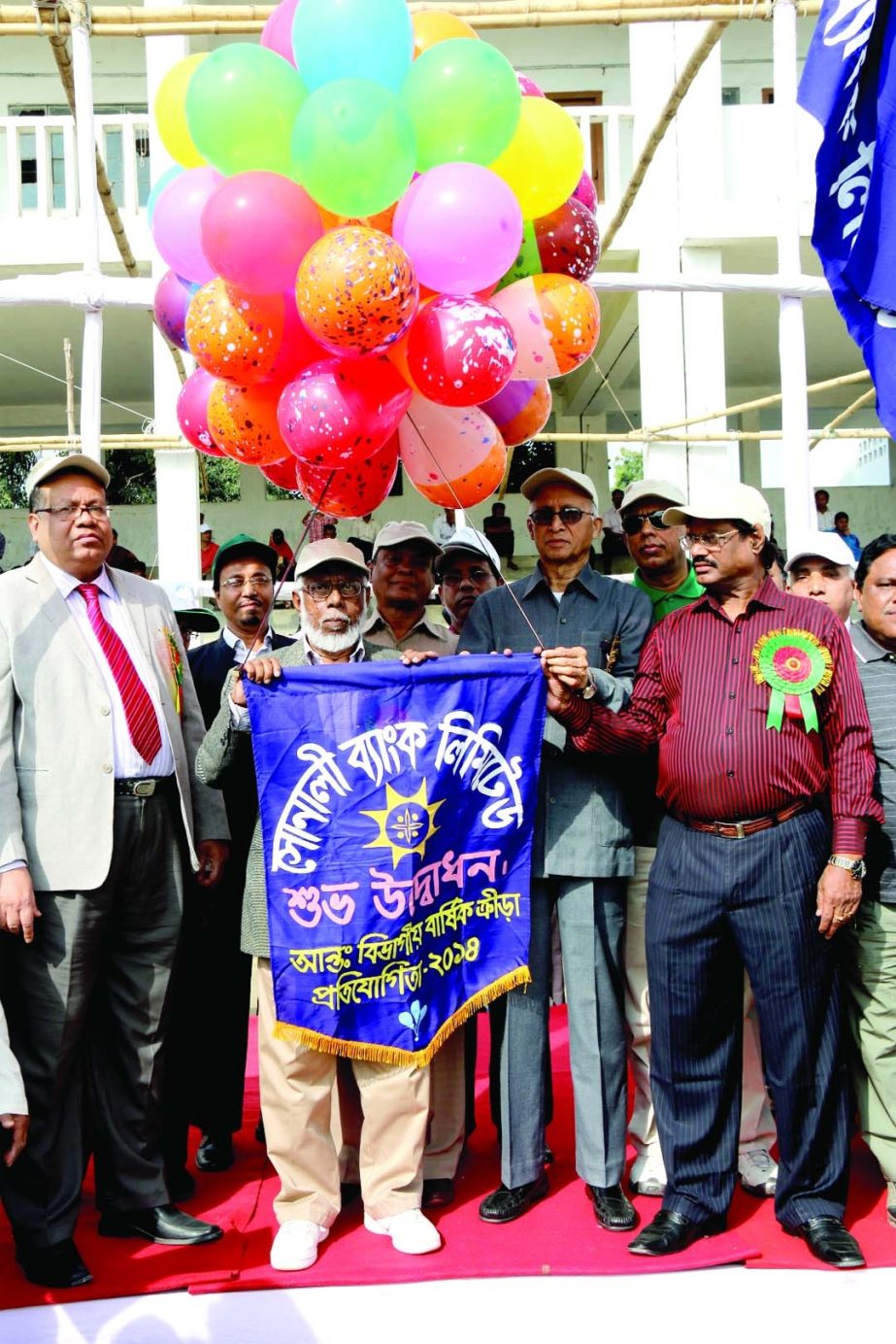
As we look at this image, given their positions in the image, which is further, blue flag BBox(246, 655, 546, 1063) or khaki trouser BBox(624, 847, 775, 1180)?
khaki trouser BBox(624, 847, 775, 1180)

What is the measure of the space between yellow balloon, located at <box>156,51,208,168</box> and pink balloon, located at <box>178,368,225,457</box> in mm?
635

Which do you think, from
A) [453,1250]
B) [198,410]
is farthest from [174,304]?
[453,1250]

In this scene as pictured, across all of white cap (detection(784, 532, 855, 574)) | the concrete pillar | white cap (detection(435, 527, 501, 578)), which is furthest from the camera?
the concrete pillar

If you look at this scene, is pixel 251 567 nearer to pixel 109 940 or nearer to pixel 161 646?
pixel 161 646

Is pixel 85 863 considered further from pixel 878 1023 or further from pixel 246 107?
pixel 878 1023

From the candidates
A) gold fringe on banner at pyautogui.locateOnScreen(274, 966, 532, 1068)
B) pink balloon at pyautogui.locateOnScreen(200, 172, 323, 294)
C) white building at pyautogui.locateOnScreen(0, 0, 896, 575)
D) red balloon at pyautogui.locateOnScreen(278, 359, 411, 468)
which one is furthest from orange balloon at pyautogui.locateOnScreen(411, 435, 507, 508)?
white building at pyautogui.locateOnScreen(0, 0, 896, 575)

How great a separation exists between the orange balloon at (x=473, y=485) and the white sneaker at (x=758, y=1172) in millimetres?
2092

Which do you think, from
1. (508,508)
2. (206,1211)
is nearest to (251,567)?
(206,1211)

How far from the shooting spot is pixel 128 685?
11.5ft

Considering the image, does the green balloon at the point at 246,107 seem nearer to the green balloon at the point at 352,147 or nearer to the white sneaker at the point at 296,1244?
the green balloon at the point at 352,147

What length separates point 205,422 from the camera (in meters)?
4.02

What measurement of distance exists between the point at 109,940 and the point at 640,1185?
1658mm

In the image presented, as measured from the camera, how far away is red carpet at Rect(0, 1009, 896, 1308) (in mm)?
3207

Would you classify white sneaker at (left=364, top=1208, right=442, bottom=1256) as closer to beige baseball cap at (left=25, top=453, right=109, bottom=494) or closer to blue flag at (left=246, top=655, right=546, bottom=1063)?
blue flag at (left=246, top=655, right=546, bottom=1063)
